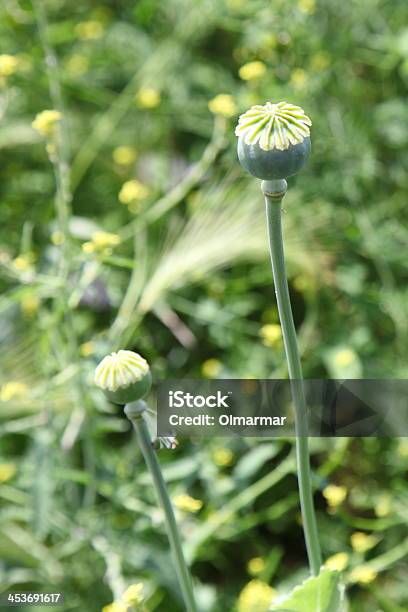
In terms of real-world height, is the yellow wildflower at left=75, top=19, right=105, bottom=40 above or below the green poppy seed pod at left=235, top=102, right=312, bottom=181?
above

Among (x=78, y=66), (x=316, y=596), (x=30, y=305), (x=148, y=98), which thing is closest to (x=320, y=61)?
→ (x=148, y=98)

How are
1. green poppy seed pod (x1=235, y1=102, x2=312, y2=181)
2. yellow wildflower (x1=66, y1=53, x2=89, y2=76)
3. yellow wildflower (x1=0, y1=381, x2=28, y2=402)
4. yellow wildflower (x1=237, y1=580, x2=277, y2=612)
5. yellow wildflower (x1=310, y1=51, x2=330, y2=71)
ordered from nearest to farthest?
1. green poppy seed pod (x1=235, y1=102, x2=312, y2=181)
2. yellow wildflower (x1=237, y1=580, x2=277, y2=612)
3. yellow wildflower (x1=0, y1=381, x2=28, y2=402)
4. yellow wildflower (x1=310, y1=51, x2=330, y2=71)
5. yellow wildflower (x1=66, y1=53, x2=89, y2=76)

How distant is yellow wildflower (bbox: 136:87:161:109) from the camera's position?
1.02 metres

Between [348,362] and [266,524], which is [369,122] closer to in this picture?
[348,362]

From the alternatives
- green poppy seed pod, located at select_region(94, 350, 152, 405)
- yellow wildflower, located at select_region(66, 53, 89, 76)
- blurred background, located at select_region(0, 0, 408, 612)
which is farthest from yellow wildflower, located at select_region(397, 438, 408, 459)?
yellow wildflower, located at select_region(66, 53, 89, 76)

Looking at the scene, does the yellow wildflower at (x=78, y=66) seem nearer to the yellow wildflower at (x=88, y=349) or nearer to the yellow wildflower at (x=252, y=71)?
the yellow wildflower at (x=252, y=71)

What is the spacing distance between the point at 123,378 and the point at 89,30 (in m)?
0.80

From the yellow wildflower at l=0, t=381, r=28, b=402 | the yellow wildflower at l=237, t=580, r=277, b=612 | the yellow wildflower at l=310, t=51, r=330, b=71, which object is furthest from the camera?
the yellow wildflower at l=310, t=51, r=330, b=71

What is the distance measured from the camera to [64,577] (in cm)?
79

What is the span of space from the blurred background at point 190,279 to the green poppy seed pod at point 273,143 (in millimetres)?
286

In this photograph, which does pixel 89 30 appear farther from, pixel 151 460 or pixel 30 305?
pixel 151 460

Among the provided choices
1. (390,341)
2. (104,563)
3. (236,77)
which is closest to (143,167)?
(236,77)

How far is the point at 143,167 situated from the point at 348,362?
47 cm

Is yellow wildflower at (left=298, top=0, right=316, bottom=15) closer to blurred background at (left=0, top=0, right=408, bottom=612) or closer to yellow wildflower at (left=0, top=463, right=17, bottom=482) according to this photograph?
blurred background at (left=0, top=0, right=408, bottom=612)
